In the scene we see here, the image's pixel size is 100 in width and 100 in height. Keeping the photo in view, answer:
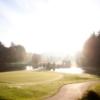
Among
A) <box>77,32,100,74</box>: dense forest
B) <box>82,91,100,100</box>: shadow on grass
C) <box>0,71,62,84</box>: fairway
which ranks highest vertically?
<box>77,32,100,74</box>: dense forest

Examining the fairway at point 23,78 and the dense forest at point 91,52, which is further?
the dense forest at point 91,52

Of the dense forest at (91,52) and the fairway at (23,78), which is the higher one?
the dense forest at (91,52)

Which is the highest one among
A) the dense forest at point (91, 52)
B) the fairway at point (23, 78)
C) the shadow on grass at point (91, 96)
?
the dense forest at point (91, 52)

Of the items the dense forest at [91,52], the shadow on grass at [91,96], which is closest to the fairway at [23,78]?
the shadow on grass at [91,96]

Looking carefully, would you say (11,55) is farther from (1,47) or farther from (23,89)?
(23,89)

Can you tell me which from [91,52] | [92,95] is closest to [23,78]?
[92,95]

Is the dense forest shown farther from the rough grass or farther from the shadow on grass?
the shadow on grass

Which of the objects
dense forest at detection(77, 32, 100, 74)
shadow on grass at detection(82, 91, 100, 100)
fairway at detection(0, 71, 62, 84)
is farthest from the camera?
dense forest at detection(77, 32, 100, 74)

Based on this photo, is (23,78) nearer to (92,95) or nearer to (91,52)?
(92,95)

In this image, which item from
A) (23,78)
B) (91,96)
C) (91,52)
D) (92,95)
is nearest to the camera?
(91,96)

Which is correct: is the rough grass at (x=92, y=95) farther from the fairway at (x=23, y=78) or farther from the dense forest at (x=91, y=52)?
the dense forest at (x=91, y=52)

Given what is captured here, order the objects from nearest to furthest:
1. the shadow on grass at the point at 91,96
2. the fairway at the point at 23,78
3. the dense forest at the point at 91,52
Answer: the shadow on grass at the point at 91,96 → the fairway at the point at 23,78 → the dense forest at the point at 91,52

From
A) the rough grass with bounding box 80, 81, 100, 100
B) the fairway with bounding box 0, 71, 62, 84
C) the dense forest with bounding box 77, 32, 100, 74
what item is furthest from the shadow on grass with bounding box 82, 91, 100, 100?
the dense forest with bounding box 77, 32, 100, 74

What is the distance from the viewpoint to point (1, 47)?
308 ft
